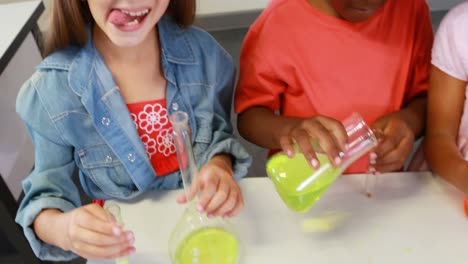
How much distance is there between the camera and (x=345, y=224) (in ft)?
1.99

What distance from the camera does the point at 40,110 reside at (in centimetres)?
62

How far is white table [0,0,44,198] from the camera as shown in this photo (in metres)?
1.27

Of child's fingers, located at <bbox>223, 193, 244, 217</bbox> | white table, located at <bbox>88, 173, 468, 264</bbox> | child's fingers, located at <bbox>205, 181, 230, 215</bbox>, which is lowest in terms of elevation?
white table, located at <bbox>88, 173, 468, 264</bbox>

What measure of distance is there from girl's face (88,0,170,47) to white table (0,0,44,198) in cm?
72

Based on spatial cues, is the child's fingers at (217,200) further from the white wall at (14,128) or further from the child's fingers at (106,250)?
the white wall at (14,128)

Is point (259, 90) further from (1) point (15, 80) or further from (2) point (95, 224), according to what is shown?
(1) point (15, 80)

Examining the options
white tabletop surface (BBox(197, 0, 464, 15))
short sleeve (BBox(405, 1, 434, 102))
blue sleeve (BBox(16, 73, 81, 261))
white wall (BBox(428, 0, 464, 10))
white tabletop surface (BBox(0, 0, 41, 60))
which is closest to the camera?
blue sleeve (BBox(16, 73, 81, 261))

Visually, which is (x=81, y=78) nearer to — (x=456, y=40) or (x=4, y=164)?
(x=456, y=40)

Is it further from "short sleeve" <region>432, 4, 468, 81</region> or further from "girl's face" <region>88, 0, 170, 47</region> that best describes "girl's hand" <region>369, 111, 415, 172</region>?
"girl's face" <region>88, 0, 170, 47</region>

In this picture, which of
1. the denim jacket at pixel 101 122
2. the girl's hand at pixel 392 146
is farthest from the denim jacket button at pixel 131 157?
the girl's hand at pixel 392 146

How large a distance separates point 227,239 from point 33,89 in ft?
1.12

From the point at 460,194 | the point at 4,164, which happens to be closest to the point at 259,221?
the point at 460,194

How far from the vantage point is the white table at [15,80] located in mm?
1271

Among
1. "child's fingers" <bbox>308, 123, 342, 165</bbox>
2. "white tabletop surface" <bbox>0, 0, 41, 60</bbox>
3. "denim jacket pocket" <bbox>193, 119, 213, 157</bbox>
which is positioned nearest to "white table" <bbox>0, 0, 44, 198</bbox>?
"white tabletop surface" <bbox>0, 0, 41, 60</bbox>
